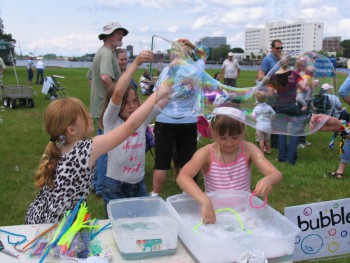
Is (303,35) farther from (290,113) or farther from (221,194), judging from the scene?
(221,194)

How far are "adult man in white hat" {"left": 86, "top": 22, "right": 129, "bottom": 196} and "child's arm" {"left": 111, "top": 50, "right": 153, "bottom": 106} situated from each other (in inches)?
65.9

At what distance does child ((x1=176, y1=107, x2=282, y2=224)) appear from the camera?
213cm

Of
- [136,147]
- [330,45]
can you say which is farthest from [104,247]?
[330,45]

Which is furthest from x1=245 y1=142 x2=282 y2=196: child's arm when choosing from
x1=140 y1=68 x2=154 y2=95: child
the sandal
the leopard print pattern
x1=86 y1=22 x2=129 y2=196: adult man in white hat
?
the sandal

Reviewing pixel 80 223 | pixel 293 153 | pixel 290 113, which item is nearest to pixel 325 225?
pixel 290 113

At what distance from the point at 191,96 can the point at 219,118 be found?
0.55 metres

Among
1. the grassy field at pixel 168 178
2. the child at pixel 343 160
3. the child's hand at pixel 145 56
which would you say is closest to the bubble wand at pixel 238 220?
the child's hand at pixel 145 56

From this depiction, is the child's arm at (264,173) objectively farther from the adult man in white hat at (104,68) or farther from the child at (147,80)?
the adult man in white hat at (104,68)

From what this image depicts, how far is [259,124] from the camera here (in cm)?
260

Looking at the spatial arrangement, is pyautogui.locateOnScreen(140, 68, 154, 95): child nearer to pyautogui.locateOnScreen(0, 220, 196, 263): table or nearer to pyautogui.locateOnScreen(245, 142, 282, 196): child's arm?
pyautogui.locateOnScreen(245, 142, 282, 196): child's arm

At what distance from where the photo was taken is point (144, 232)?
1661 mm

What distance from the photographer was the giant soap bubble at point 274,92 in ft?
8.41

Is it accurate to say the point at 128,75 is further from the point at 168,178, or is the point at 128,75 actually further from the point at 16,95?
the point at 16,95

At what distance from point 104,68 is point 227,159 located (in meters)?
2.31
